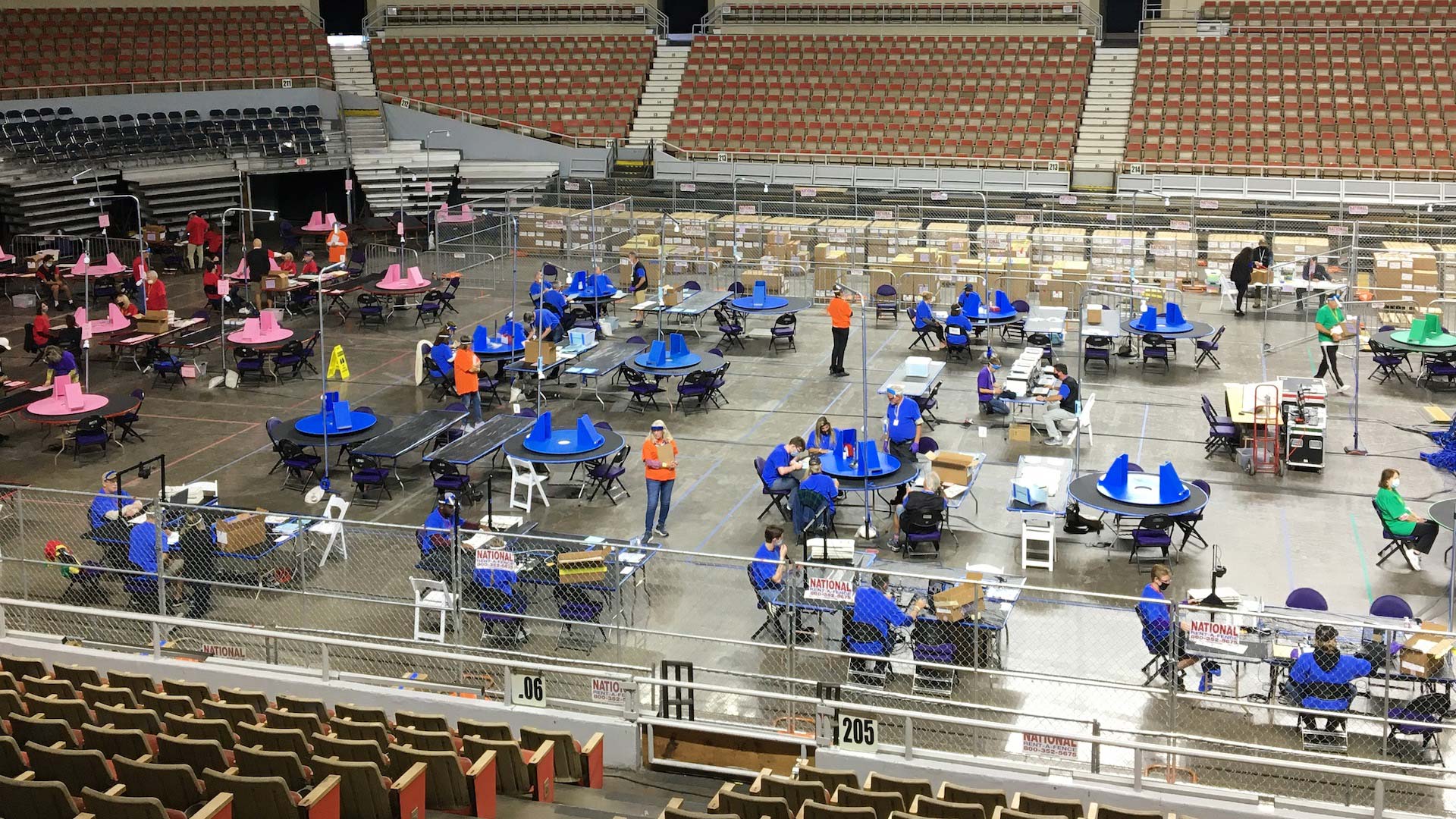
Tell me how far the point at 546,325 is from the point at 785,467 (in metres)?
8.34

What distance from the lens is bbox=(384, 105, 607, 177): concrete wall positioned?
40.2 m

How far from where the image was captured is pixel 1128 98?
127 ft

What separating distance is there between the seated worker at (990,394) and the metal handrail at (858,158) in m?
16.1

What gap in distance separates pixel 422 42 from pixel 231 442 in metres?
27.0

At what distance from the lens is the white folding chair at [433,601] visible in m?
13.8

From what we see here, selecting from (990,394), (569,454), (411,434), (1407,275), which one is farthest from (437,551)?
(1407,275)

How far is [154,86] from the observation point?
128 ft

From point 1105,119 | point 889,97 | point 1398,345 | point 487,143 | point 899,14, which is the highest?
point 899,14

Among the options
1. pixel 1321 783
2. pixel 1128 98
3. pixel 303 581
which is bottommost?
pixel 1321 783

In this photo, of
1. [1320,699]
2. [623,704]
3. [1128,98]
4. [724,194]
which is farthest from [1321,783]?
[1128,98]

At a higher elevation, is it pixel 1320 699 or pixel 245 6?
pixel 245 6

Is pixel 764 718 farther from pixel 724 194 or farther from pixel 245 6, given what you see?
pixel 245 6

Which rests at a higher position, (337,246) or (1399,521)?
(337,246)

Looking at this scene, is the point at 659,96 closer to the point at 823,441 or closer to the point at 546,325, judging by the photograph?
the point at 546,325
